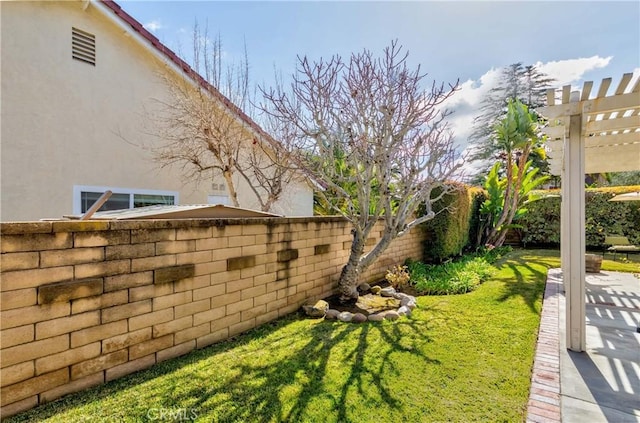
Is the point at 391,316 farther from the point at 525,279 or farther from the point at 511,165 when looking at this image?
the point at 511,165

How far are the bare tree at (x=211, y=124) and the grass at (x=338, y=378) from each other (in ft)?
18.1

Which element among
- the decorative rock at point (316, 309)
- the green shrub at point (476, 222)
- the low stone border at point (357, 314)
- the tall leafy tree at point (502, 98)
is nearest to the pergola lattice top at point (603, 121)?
the low stone border at point (357, 314)

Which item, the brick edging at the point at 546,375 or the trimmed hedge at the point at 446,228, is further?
the trimmed hedge at the point at 446,228

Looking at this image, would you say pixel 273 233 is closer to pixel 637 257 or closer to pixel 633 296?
pixel 633 296

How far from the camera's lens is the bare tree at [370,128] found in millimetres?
6902

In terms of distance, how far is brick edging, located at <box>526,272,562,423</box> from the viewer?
10.3 ft

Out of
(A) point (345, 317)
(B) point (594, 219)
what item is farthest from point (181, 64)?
(B) point (594, 219)

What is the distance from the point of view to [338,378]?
12.2 feet

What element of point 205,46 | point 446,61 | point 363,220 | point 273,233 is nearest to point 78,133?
point 205,46

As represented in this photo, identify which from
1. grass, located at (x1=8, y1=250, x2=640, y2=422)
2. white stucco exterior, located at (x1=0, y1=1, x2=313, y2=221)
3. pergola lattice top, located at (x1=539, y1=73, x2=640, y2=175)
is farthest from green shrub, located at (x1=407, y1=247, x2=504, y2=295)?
white stucco exterior, located at (x1=0, y1=1, x2=313, y2=221)

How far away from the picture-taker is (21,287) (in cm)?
300

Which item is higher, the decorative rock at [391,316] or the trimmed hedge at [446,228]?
the trimmed hedge at [446,228]

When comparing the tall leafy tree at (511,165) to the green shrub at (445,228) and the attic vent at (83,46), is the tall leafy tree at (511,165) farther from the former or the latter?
the attic vent at (83,46)

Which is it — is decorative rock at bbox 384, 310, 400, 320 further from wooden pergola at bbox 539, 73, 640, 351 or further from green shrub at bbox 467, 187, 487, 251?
green shrub at bbox 467, 187, 487, 251
